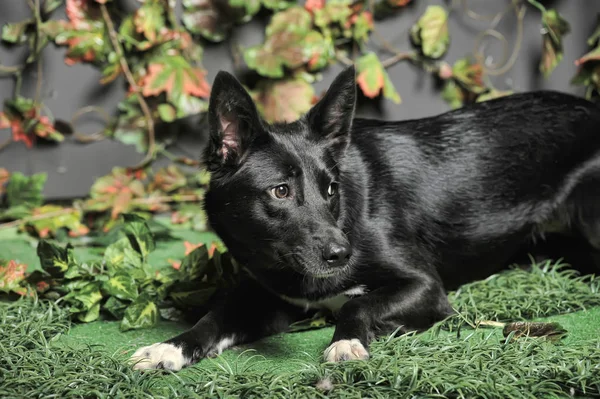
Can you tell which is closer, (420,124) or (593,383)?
Result: (593,383)

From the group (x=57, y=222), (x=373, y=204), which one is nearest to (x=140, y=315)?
(x=373, y=204)

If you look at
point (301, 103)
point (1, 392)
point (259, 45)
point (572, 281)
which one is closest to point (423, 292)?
point (572, 281)

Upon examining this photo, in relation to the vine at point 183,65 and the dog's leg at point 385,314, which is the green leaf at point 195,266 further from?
the vine at point 183,65

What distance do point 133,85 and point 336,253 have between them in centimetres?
281

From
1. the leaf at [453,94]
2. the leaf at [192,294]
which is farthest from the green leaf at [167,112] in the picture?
the leaf at [192,294]

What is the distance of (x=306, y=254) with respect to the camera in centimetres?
233

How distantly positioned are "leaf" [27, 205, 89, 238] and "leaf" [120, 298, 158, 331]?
1.64 meters

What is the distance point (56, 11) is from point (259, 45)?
1325mm

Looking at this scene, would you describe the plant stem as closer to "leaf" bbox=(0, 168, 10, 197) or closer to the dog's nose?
the dog's nose

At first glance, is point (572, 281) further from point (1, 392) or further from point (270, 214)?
point (1, 392)

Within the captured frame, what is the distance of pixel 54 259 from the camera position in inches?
114

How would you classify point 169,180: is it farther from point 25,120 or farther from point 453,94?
point 453,94

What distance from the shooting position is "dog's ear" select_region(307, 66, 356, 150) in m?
2.58

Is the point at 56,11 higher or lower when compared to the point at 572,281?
higher
